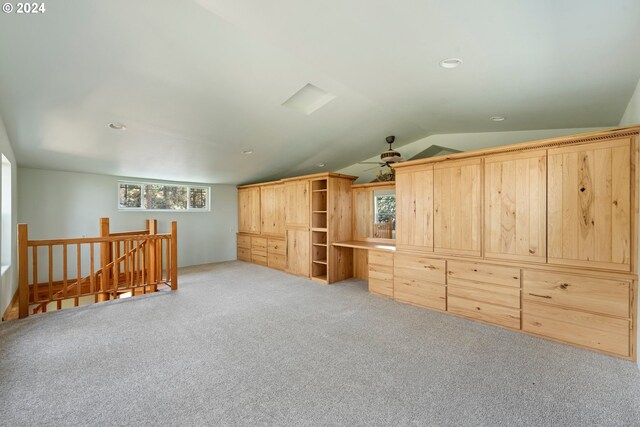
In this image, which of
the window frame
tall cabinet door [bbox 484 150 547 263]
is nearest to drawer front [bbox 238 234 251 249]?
the window frame

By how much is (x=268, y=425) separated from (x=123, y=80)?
314 centimetres

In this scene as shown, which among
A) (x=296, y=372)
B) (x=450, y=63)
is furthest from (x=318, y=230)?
(x=450, y=63)

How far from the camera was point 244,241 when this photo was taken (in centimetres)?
727

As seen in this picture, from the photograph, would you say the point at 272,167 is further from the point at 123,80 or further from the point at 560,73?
the point at 560,73

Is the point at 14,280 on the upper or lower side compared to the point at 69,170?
lower

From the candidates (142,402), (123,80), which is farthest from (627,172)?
(123,80)

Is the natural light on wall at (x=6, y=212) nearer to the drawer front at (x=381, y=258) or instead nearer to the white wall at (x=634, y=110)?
the drawer front at (x=381, y=258)

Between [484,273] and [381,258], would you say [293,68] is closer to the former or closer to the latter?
[381,258]

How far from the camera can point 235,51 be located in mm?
2457

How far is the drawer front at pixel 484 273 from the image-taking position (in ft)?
9.84

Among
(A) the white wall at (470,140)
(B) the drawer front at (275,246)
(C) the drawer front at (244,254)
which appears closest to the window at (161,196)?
(C) the drawer front at (244,254)

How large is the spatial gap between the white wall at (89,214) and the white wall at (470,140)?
4.09 m

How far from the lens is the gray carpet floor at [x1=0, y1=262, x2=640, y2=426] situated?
175 cm

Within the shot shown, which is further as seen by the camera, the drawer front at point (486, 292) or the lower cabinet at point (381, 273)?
the lower cabinet at point (381, 273)
